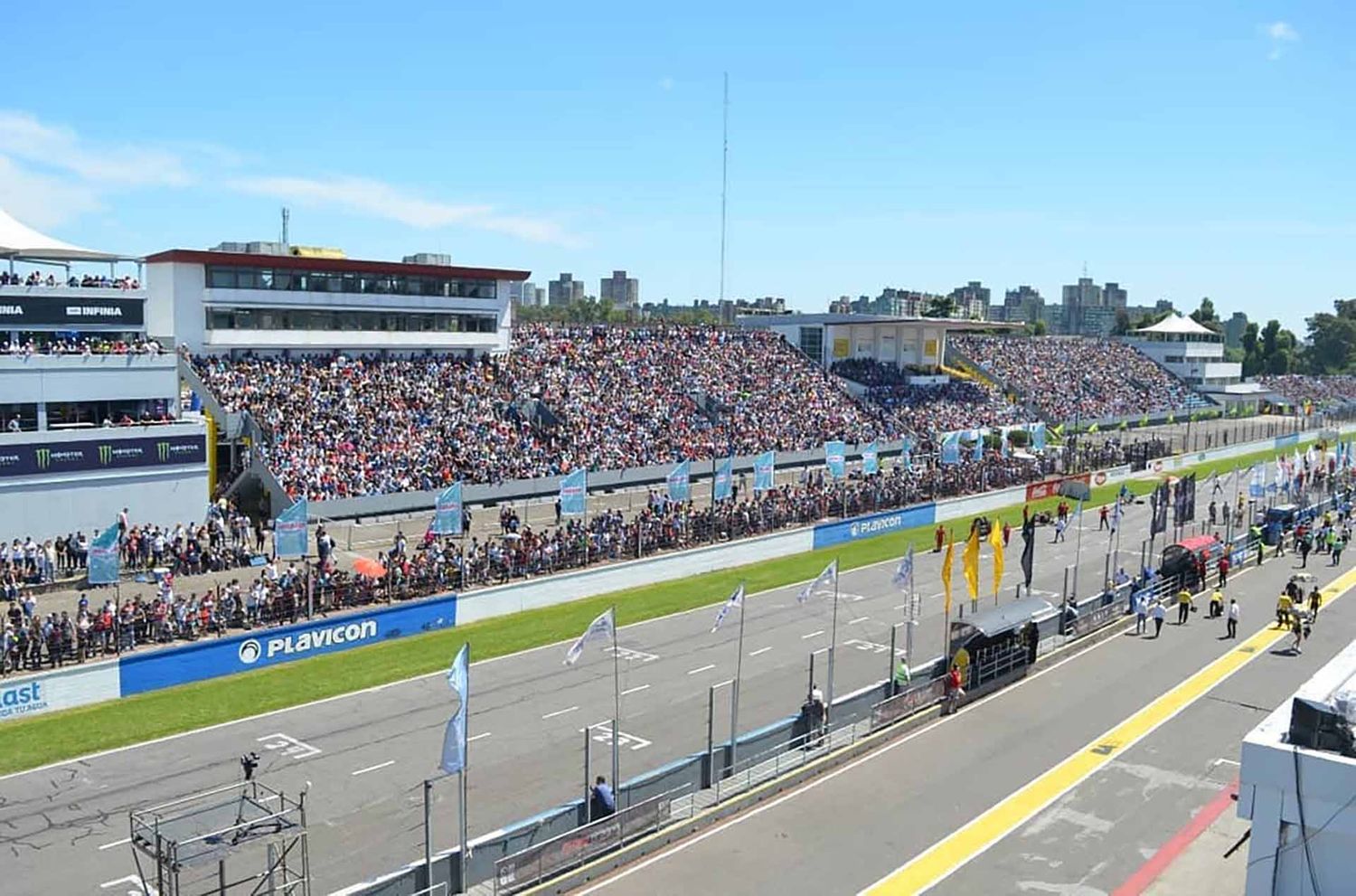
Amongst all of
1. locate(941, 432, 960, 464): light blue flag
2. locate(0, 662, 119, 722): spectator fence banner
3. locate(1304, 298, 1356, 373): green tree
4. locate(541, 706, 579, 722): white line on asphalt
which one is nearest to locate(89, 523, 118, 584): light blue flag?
locate(0, 662, 119, 722): spectator fence banner

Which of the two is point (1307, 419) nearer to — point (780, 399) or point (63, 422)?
point (780, 399)

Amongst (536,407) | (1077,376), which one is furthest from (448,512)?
(1077,376)

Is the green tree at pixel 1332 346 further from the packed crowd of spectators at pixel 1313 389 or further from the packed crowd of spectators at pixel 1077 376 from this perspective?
the packed crowd of spectators at pixel 1077 376

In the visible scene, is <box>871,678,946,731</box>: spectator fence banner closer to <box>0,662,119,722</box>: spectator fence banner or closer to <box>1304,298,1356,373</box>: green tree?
<box>0,662,119,722</box>: spectator fence banner

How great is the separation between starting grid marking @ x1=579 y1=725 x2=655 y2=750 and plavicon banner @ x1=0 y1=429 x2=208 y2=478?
2098 centimetres

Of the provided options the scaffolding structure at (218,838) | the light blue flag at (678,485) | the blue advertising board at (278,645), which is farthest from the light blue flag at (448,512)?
the scaffolding structure at (218,838)

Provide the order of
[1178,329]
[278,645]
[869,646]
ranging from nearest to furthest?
[278,645], [869,646], [1178,329]

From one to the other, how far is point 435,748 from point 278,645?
7.36 m

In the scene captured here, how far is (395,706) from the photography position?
25.2 metres

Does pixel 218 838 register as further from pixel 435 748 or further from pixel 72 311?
pixel 72 311

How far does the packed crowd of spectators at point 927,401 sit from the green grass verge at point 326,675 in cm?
3715

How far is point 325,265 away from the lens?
5172cm

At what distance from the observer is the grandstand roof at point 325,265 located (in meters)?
47.6

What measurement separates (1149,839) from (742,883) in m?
7.13
